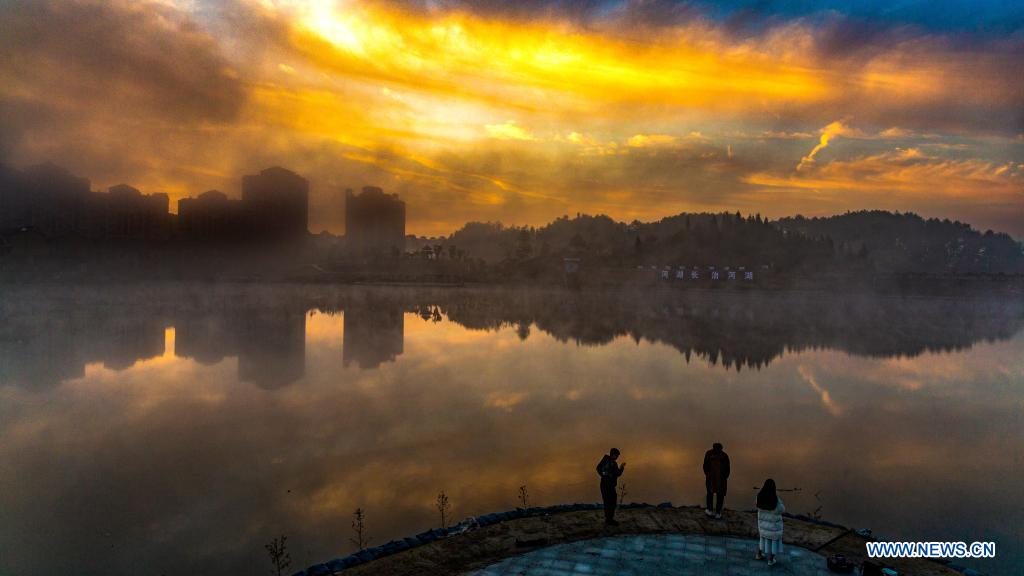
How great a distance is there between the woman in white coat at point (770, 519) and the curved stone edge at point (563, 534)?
1927 millimetres

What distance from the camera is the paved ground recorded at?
15406 millimetres

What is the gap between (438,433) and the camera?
37250mm

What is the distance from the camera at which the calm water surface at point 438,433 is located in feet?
80.4

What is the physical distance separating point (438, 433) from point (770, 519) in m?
→ 24.4

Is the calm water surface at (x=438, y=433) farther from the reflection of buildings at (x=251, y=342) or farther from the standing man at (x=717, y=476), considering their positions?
the standing man at (x=717, y=476)

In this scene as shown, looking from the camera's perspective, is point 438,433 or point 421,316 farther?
point 421,316

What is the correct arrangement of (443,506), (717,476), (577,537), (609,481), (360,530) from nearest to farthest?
1. (577,537)
2. (609,481)
3. (717,476)
4. (360,530)
5. (443,506)

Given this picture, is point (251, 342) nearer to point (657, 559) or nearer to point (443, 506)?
point (443, 506)

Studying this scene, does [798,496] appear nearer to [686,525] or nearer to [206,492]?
[686,525]

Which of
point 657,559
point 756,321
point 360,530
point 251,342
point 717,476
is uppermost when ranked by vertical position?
point 717,476

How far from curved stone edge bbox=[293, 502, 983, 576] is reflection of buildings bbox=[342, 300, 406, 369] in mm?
44848

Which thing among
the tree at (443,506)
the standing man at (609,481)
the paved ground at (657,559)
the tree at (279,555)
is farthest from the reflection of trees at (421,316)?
the paved ground at (657,559)

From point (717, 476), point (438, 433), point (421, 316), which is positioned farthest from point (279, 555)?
point (421, 316)

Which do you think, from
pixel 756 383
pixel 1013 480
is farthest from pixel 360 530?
pixel 756 383
